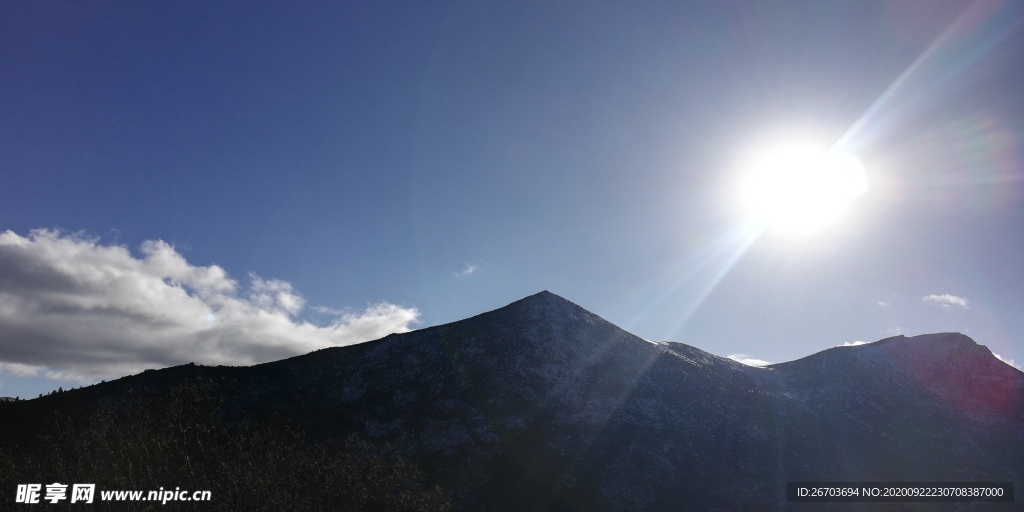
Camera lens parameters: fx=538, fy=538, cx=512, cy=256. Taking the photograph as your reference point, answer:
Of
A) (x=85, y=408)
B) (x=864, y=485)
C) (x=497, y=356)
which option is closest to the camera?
(x=864, y=485)

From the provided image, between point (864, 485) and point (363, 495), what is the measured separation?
4866 cm

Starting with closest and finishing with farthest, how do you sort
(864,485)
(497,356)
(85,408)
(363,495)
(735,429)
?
(363,495) < (864,485) < (735,429) < (85,408) < (497,356)

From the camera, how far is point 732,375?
7500 centimetres

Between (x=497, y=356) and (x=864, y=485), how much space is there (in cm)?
4346

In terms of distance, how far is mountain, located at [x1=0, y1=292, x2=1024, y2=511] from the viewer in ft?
177

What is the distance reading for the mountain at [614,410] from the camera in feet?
177

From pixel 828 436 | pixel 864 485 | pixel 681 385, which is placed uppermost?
pixel 681 385

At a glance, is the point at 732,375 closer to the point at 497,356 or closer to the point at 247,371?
the point at 497,356

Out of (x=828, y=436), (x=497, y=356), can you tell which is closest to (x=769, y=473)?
(x=828, y=436)

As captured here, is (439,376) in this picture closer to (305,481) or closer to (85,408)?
(305,481)

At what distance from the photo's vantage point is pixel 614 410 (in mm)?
63844

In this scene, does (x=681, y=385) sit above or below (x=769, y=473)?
above

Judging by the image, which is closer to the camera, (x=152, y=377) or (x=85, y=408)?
(x=85, y=408)

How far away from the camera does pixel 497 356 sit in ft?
245
